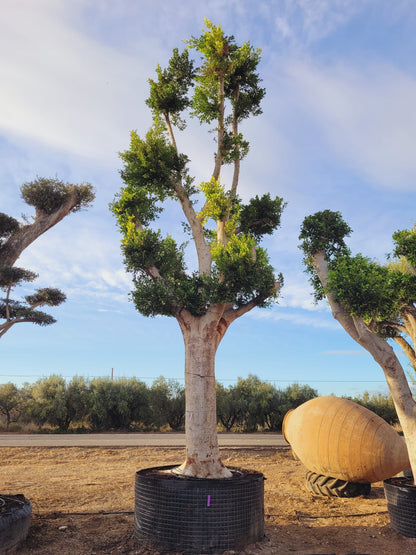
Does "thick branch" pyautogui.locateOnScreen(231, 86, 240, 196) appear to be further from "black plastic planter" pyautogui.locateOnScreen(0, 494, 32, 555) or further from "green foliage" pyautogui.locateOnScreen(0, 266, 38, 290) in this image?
"green foliage" pyautogui.locateOnScreen(0, 266, 38, 290)

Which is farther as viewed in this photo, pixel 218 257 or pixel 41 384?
pixel 41 384

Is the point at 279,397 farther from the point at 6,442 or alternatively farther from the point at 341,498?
the point at 341,498

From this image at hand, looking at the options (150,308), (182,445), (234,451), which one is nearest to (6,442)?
(182,445)

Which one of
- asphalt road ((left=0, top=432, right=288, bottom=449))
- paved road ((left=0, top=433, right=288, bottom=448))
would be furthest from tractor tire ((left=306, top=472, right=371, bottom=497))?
paved road ((left=0, top=433, right=288, bottom=448))

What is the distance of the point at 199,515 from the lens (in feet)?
22.5

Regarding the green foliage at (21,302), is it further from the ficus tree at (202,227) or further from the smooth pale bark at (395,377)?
the smooth pale bark at (395,377)

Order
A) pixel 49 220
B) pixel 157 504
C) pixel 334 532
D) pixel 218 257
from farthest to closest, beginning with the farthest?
1. pixel 49 220
2. pixel 218 257
3. pixel 334 532
4. pixel 157 504

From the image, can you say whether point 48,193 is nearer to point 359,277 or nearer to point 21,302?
point 21,302

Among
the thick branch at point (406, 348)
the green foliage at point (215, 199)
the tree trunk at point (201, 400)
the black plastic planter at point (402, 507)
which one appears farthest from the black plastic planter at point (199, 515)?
the thick branch at point (406, 348)

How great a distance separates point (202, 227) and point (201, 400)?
4.02 meters

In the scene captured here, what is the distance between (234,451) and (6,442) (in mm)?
10919

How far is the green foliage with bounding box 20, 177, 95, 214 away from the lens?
23.1 m

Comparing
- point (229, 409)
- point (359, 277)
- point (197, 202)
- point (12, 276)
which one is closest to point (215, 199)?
point (197, 202)

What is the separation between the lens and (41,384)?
29.8 metres
